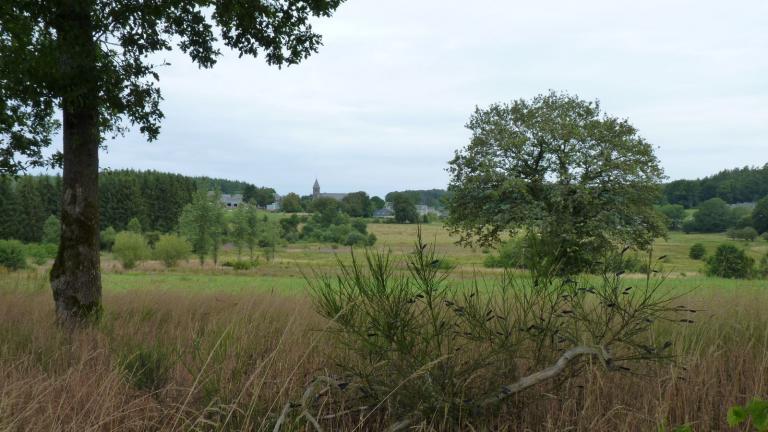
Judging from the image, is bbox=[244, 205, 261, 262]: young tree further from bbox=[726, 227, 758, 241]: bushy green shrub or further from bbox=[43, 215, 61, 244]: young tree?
bbox=[726, 227, 758, 241]: bushy green shrub

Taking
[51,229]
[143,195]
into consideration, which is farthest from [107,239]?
[143,195]

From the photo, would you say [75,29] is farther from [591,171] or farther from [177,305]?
[591,171]

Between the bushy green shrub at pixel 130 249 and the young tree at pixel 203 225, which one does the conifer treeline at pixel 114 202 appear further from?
the bushy green shrub at pixel 130 249

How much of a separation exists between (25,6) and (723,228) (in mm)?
73175

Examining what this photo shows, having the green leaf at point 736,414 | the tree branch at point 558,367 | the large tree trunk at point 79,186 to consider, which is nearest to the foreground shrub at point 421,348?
the tree branch at point 558,367

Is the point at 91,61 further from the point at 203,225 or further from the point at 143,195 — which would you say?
the point at 143,195

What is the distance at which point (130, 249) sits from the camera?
57031 millimetres

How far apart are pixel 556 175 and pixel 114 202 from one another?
86846 mm

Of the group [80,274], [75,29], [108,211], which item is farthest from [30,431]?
[108,211]

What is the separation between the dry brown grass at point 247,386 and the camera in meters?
2.90

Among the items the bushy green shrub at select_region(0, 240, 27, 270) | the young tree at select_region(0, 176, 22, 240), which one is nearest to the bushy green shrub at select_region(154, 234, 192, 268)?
the bushy green shrub at select_region(0, 240, 27, 270)

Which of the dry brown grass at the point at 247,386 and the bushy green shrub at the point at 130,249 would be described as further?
the bushy green shrub at the point at 130,249

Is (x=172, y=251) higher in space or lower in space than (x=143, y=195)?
lower

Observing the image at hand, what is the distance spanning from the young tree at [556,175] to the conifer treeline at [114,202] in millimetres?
57474
